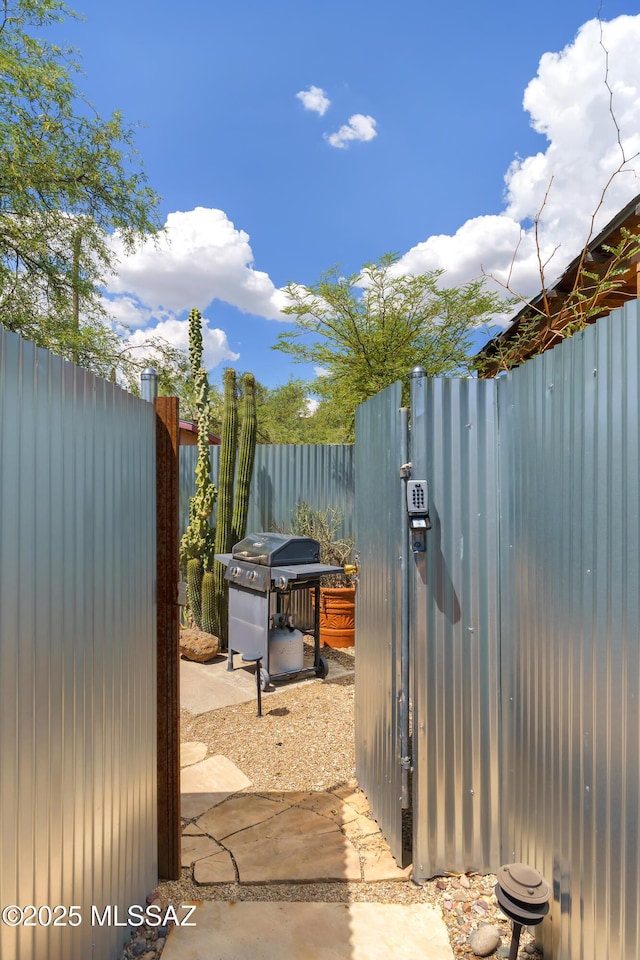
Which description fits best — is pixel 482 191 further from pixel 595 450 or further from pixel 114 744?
pixel 114 744

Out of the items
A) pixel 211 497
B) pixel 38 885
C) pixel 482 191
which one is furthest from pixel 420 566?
pixel 482 191

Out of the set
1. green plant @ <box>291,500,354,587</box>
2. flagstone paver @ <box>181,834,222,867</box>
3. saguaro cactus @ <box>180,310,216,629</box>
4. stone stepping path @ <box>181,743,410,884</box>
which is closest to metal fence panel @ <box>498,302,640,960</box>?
stone stepping path @ <box>181,743,410,884</box>

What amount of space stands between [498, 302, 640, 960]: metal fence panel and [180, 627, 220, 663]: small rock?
383 centimetres

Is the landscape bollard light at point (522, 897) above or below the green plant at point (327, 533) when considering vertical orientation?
below

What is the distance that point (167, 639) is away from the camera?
82.4 inches

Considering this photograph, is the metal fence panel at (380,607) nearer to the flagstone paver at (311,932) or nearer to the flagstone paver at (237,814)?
the flagstone paver at (311,932)

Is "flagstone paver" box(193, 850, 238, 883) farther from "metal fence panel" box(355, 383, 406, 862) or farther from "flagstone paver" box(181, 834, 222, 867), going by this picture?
"metal fence panel" box(355, 383, 406, 862)

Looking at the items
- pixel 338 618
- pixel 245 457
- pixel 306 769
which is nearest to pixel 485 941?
pixel 306 769

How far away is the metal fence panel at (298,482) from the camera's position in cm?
729

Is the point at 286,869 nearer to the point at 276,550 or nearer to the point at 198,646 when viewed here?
the point at 276,550

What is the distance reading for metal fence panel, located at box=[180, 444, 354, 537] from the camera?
729 cm

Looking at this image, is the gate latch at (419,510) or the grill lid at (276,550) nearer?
the gate latch at (419,510)

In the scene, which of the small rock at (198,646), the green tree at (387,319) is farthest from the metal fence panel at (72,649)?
the green tree at (387,319)

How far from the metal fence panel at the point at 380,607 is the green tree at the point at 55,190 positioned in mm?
5534
